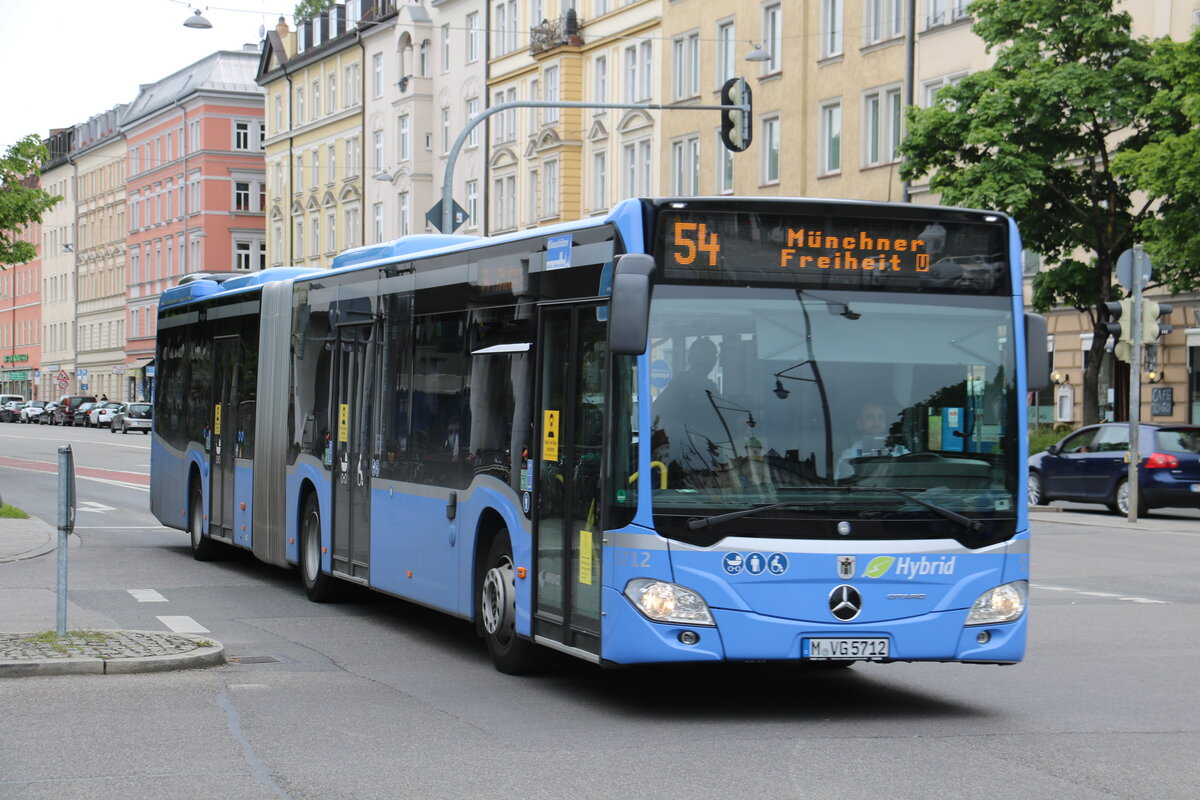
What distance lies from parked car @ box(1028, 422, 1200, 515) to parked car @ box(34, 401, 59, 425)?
78606 mm

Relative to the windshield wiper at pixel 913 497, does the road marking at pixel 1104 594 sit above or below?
below

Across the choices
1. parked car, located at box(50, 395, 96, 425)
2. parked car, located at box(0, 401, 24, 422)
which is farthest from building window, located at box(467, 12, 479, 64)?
parked car, located at box(0, 401, 24, 422)

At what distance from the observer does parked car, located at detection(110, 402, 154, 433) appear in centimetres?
8169

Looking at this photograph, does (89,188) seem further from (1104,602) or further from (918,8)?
(1104,602)

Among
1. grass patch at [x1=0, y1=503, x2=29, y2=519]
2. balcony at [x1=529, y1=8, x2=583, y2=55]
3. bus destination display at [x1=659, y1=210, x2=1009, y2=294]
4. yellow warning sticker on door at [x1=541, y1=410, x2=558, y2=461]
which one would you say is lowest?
grass patch at [x1=0, y1=503, x2=29, y2=519]

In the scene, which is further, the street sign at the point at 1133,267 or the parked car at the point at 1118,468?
the parked car at the point at 1118,468

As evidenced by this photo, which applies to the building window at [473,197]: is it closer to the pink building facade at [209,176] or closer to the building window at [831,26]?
the building window at [831,26]

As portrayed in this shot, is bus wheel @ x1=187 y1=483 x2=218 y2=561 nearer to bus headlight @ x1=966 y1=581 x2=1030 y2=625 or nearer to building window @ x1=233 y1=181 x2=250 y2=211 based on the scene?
bus headlight @ x1=966 y1=581 x2=1030 y2=625

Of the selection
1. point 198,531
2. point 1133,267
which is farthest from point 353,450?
point 1133,267

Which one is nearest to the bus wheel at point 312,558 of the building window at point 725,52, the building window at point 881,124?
the building window at point 881,124

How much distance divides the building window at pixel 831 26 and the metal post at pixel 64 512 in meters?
40.2

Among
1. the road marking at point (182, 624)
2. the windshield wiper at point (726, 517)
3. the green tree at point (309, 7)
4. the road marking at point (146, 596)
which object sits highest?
the green tree at point (309, 7)

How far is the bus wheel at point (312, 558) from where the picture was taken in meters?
15.6

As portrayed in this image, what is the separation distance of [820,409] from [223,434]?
10.6 metres
